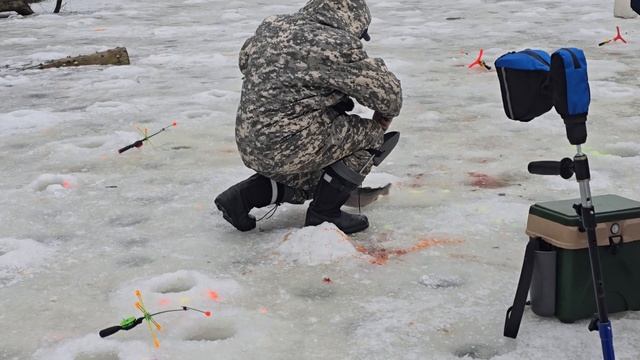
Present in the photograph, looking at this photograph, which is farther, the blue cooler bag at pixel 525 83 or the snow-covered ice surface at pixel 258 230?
the snow-covered ice surface at pixel 258 230

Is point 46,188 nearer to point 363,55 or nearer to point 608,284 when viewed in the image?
point 363,55

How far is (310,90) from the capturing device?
175 inches

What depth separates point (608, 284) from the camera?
3.47m

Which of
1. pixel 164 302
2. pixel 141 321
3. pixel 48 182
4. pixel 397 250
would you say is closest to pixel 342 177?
pixel 397 250

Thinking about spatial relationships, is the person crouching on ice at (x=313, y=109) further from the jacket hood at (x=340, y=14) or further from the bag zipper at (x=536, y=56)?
the bag zipper at (x=536, y=56)

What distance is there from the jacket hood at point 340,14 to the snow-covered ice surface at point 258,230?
1.04 metres

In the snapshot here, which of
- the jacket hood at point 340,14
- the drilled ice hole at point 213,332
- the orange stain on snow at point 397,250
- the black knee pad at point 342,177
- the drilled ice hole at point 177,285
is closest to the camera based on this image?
the drilled ice hole at point 213,332

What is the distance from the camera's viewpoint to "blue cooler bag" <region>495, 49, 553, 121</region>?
2.90 metres

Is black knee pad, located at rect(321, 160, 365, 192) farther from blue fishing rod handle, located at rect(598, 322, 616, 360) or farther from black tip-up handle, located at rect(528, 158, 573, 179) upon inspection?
blue fishing rod handle, located at rect(598, 322, 616, 360)

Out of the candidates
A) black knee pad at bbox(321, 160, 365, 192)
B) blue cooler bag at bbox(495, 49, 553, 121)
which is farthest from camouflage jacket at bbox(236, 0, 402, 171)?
blue cooler bag at bbox(495, 49, 553, 121)

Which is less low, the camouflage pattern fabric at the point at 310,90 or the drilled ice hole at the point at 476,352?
the camouflage pattern fabric at the point at 310,90

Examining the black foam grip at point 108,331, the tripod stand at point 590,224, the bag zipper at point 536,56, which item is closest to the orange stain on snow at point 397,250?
the black foam grip at point 108,331

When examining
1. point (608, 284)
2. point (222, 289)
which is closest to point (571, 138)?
point (608, 284)

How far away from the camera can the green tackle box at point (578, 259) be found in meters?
3.38
